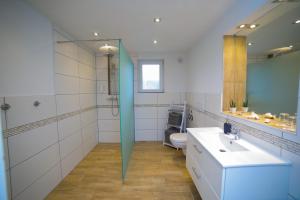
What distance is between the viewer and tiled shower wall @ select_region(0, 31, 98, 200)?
1.43 meters

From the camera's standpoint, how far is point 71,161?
240 centimetres

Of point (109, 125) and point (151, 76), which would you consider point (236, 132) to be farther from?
point (109, 125)

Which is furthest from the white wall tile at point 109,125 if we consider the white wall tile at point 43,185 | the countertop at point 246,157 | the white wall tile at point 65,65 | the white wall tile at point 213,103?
the countertop at point 246,157

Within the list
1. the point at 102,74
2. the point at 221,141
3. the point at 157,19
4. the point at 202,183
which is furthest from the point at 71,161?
the point at 157,19

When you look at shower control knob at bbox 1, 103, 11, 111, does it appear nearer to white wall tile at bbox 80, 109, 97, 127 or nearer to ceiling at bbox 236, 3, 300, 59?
white wall tile at bbox 80, 109, 97, 127

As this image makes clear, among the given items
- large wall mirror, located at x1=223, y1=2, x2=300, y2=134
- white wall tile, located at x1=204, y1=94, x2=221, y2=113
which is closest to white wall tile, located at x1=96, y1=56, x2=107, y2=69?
white wall tile, located at x1=204, y1=94, x2=221, y2=113

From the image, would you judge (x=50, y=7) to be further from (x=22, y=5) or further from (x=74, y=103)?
(x=74, y=103)

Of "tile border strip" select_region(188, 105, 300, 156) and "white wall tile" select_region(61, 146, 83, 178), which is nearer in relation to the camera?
"tile border strip" select_region(188, 105, 300, 156)

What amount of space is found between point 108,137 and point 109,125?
12.2 inches

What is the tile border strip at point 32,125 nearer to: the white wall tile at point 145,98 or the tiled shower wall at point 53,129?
the tiled shower wall at point 53,129

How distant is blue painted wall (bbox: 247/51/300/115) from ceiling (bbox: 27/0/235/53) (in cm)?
78

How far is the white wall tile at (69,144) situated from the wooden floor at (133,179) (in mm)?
345

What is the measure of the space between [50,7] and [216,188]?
2.37m

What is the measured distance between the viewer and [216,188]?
1.09 metres
